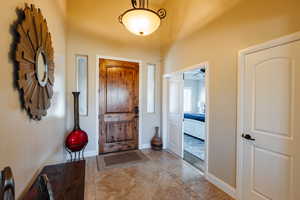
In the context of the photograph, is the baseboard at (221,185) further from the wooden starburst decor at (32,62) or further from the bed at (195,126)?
the wooden starburst decor at (32,62)

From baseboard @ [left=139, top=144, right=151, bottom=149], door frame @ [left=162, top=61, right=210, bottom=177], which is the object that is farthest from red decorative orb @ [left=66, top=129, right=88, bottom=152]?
door frame @ [left=162, top=61, right=210, bottom=177]

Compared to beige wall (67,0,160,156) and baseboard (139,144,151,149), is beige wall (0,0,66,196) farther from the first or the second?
baseboard (139,144,151,149)

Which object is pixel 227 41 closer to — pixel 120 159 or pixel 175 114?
pixel 175 114

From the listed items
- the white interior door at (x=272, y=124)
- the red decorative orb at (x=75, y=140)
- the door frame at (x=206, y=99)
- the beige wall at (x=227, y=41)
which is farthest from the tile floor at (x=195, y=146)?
the red decorative orb at (x=75, y=140)

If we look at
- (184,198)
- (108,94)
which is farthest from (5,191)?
(108,94)

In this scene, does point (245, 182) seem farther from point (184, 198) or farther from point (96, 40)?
point (96, 40)

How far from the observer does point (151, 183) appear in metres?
2.46

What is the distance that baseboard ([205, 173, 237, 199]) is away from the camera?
83.9 inches

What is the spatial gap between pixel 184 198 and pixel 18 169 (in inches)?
77.3

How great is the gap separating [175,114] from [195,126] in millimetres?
1673

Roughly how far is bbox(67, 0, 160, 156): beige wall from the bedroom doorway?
1.41 m

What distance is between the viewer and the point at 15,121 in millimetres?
1016

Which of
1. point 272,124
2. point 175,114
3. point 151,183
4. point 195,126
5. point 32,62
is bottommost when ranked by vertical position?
point 151,183

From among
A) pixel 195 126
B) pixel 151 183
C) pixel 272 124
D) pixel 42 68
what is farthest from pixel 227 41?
pixel 195 126
